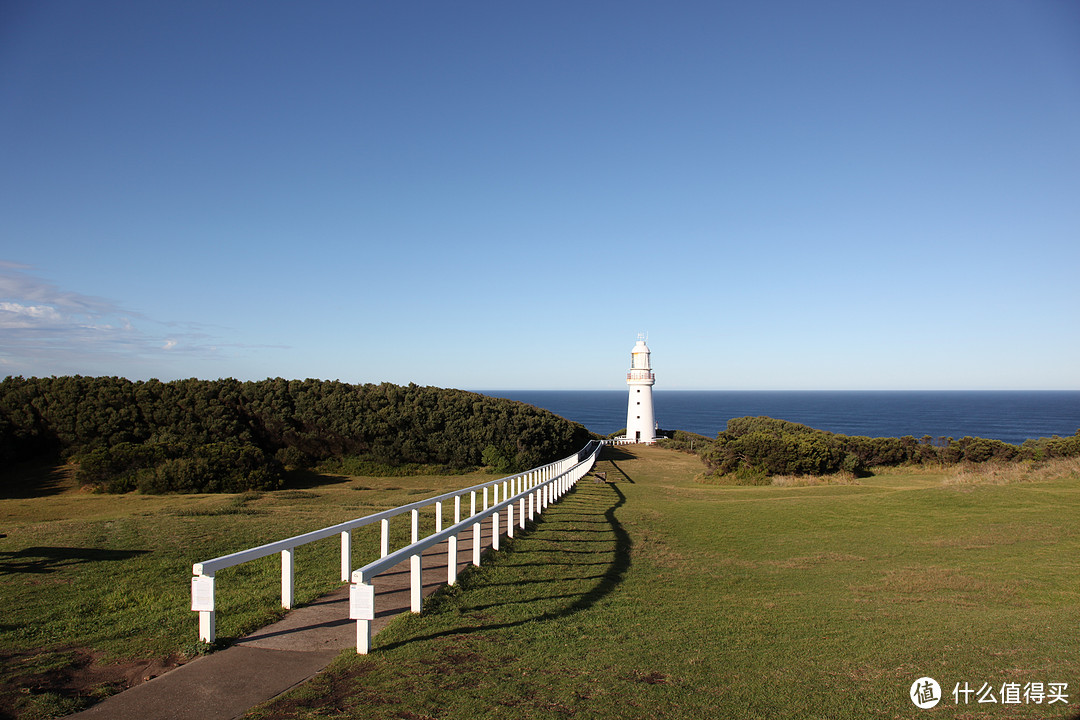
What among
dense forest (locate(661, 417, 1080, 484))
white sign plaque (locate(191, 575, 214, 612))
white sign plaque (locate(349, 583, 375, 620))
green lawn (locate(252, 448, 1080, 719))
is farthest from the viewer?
dense forest (locate(661, 417, 1080, 484))

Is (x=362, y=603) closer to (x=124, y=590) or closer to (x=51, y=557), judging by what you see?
(x=124, y=590)

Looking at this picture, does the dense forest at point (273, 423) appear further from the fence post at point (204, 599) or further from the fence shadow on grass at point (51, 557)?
the fence post at point (204, 599)

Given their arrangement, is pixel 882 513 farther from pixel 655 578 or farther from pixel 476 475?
pixel 476 475

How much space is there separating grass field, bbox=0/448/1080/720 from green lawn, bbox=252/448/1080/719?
0.03 meters

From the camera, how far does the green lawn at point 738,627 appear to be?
4.24 meters

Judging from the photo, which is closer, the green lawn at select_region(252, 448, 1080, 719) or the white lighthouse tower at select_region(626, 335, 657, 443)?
the green lawn at select_region(252, 448, 1080, 719)

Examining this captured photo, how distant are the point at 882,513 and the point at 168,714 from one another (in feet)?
47.7

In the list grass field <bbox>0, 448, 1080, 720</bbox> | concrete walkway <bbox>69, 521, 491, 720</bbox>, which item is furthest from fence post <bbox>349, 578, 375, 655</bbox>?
concrete walkway <bbox>69, 521, 491, 720</bbox>

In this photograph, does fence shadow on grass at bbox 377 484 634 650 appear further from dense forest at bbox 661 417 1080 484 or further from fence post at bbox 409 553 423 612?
dense forest at bbox 661 417 1080 484

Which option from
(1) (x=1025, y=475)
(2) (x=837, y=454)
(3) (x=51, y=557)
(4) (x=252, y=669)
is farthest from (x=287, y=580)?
(2) (x=837, y=454)

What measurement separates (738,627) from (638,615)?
1.04 meters

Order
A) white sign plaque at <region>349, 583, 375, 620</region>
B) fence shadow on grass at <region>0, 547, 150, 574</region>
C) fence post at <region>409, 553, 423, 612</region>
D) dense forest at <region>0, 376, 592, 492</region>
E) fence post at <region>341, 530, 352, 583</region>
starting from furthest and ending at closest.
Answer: dense forest at <region>0, 376, 592, 492</region>, fence shadow on grass at <region>0, 547, 150, 574</region>, fence post at <region>341, 530, 352, 583</region>, fence post at <region>409, 553, 423, 612</region>, white sign plaque at <region>349, 583, 375, 620</region>

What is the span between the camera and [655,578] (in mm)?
8703

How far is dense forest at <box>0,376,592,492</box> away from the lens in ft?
91.9
